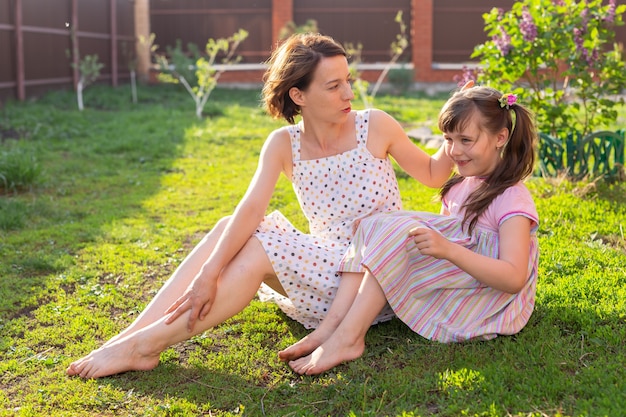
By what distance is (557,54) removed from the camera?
16.1ft

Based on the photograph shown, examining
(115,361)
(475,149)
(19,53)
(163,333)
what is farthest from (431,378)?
(19,53)

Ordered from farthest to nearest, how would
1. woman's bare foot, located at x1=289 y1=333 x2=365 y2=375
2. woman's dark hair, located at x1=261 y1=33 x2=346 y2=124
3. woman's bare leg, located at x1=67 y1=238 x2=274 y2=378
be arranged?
woman's dark hair, located at x1=261 y1=33 x2=346 y2=124 < woman's bare leg, located at x1=67 y1=238 x2=274 y2=378 < woman's bare foot, located at x1=289 y1=333 x2=365 y2=375

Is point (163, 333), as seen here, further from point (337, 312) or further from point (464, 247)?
point (464, 247)

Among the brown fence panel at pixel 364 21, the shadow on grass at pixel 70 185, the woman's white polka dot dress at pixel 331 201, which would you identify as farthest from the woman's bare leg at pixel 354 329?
the brown fence panel at pixel 364 21

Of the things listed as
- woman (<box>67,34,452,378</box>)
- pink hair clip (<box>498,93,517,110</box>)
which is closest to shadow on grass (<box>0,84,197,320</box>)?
woman (<box>67,34,452,378</box>)

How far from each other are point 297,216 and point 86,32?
33.3 feet

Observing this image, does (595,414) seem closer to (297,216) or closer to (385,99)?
(297,216)

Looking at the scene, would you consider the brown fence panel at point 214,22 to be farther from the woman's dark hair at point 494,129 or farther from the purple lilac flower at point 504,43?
the woman's dark hair at point 494,129

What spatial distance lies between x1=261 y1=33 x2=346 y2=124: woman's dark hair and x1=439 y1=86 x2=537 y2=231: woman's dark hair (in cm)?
52

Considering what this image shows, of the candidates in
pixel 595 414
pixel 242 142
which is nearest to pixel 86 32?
pixel 242 142

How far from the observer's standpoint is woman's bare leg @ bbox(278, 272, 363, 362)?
8.51 ft

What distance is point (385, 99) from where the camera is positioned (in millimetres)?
12906

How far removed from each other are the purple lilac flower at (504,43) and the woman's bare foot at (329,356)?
3030 mm

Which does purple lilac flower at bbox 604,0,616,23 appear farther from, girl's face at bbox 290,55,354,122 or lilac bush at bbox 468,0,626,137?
girl's face at bbox 290,55,354,122
